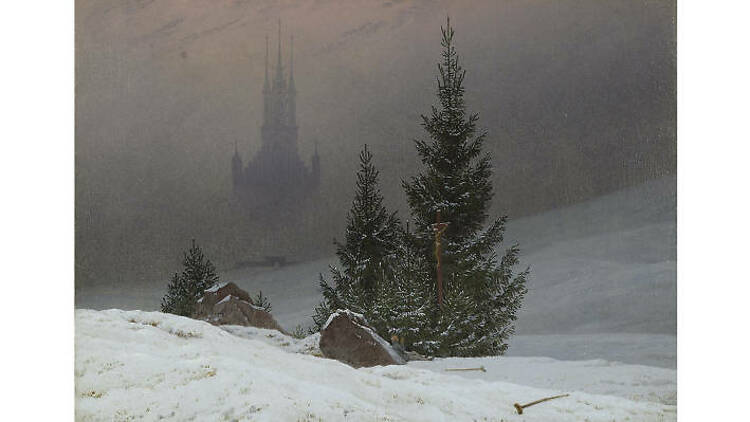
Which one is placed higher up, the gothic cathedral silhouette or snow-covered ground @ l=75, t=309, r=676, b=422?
the gothic cathedral silhouette

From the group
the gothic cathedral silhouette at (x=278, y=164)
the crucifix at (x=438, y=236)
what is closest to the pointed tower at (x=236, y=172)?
the gothic cathedral silhouette at (x=278, y=164)

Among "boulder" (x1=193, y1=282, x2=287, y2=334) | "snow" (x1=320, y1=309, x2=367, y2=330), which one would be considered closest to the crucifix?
"snow" (x1=320, y1=309, x2=367, y2=330)

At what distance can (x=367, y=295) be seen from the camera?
23.5 feet

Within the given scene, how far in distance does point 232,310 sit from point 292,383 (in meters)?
0.86

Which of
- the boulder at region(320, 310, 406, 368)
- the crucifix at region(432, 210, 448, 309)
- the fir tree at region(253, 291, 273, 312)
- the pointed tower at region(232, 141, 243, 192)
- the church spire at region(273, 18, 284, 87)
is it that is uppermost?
the church spire at region(273, 18, 284, 87)

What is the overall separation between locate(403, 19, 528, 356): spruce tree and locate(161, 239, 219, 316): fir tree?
1.56 m

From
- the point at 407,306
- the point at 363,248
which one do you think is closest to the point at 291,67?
the point at 363,248

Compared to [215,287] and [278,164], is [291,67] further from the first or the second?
[215,287]

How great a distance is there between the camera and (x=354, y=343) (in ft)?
23.0

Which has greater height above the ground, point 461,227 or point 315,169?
point 315,169

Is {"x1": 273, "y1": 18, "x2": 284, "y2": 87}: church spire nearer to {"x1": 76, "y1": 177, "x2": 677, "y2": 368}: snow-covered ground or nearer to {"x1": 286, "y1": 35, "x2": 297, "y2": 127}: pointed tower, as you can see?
{"x1": 286, "y1": 35, "x2": 297, "y2": 127}: pointed tower

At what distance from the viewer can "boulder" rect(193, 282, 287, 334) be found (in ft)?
23.4

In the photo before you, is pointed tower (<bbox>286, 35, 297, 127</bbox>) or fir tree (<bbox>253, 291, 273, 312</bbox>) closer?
fir tree (<bbox>253, 291, 273, 312</bbox>)
